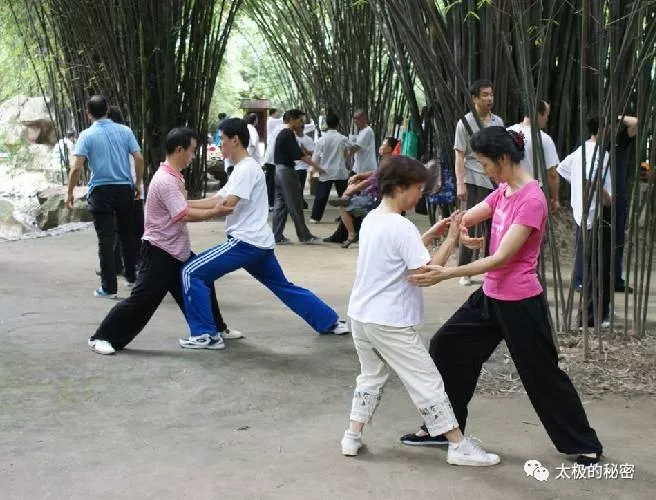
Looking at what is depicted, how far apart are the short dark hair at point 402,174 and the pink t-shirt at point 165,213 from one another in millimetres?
1730

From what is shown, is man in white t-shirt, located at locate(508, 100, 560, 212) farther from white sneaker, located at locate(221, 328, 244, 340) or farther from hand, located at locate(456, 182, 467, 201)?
white sneaker, located at locate(221, 328, 244, 340)

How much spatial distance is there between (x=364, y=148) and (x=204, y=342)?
5.39 meters

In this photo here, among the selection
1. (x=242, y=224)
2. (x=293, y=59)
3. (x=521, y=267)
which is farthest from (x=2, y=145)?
(x=521, y=267)

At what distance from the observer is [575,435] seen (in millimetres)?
3064

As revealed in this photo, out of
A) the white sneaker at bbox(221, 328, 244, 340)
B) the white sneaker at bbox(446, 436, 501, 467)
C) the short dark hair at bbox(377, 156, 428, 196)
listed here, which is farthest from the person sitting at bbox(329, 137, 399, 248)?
the white sneaker at bbox(446, 436, 501, 467)

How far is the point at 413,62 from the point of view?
541 cm

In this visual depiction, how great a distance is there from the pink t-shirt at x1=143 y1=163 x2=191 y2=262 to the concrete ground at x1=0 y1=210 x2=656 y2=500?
0.52 m

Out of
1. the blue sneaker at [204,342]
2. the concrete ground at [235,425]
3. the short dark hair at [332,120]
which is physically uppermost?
the short dark hair at [332,120]

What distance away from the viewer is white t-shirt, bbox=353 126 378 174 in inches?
384

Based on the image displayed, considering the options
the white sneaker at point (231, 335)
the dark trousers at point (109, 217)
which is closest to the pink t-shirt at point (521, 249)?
the white sneaker at point (231, 335)

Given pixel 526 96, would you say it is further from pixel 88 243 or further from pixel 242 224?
pixel 88 243

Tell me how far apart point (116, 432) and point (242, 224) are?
1.47 metres

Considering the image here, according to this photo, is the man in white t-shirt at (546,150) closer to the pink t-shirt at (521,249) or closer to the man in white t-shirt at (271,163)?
the pink t-shirt at (521,249)

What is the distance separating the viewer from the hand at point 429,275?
294 centimetres
